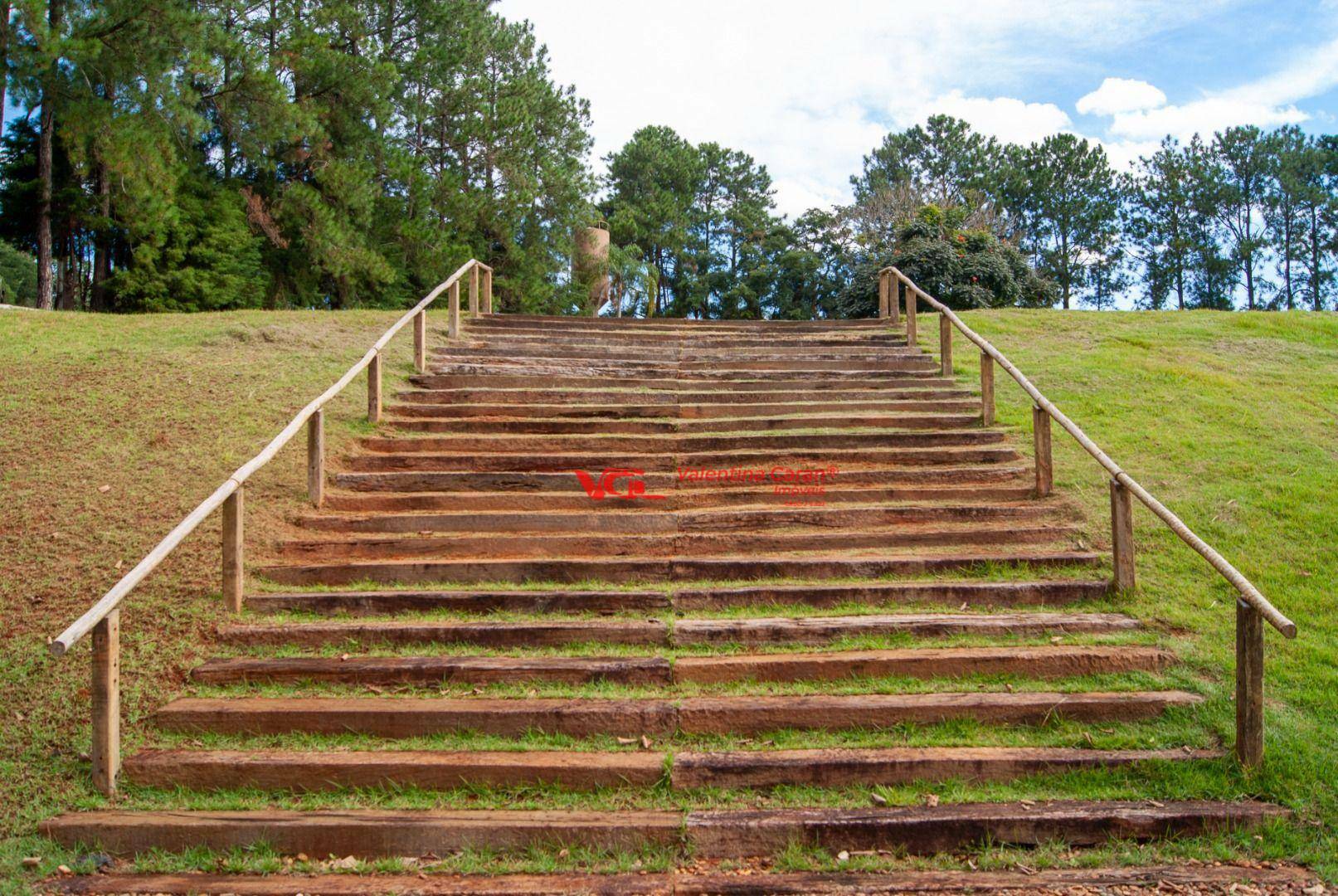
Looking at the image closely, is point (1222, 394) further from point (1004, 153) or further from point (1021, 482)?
point (1004, 153)

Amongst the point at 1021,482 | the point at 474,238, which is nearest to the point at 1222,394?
the point at 1021,482

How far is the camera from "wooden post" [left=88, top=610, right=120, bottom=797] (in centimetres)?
398

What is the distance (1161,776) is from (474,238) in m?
21.7

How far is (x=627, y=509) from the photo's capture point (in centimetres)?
669

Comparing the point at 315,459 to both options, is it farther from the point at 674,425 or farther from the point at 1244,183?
the point at 1244,183

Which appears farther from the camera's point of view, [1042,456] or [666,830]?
[1042,456]

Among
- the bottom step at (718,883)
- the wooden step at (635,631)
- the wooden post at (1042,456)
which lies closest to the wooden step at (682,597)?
the wooden step at (635,631)

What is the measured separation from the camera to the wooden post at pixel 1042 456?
21.9ft

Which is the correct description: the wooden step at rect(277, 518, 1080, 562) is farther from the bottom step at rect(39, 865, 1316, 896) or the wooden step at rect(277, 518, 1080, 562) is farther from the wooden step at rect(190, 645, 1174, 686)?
the bottom step at rect(39, 865, 1316, 896)

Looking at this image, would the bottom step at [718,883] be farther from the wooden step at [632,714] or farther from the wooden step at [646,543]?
the wooden step at [646,543]

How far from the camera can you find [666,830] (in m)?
3.73

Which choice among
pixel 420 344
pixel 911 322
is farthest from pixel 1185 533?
pixel 420 344

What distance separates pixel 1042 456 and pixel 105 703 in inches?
239

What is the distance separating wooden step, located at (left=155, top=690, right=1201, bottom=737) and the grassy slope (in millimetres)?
175
